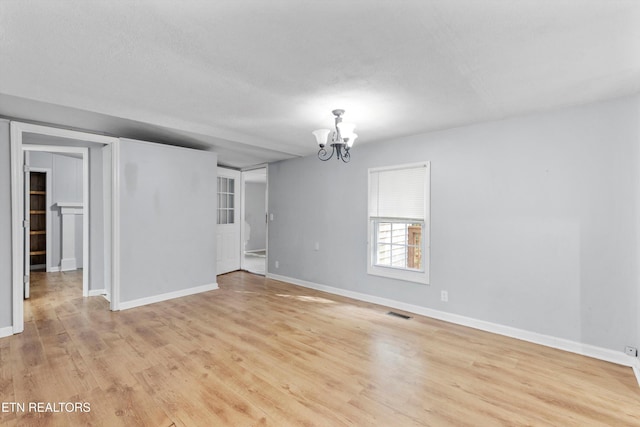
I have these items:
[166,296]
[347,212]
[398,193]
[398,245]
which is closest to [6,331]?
[166,296]

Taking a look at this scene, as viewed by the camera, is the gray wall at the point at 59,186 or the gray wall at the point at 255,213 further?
the gray wall at the point at 255,213

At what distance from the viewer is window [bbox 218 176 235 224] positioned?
20.6ft

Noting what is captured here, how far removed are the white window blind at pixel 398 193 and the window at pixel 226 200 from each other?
3.28 m

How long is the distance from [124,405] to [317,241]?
3.53m

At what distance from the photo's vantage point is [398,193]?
428 cm

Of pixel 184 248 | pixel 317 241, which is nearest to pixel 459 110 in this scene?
pixel 317 241

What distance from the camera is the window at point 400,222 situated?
4.01 metres

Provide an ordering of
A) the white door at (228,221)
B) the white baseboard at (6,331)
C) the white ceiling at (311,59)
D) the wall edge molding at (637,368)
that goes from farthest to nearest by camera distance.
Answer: the white door at (228,221), the white baseboard at (6,331), the wall edge molding at (637,368), the white ceiling at (311,59)

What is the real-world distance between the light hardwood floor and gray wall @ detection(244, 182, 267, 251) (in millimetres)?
6128

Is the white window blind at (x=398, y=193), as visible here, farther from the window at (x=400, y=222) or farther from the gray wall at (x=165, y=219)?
the gray wall at (x=165, y=219)

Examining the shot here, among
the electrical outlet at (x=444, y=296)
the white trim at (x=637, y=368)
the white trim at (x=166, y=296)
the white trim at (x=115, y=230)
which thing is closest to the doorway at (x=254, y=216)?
the white trim at (x=166, y=296)

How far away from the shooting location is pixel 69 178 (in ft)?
21.8

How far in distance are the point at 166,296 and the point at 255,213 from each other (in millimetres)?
5793

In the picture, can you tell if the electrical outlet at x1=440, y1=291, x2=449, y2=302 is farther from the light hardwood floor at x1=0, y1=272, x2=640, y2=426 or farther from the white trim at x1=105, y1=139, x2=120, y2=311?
the white trim at x1=105, y1=139, x2=120, y2=311
